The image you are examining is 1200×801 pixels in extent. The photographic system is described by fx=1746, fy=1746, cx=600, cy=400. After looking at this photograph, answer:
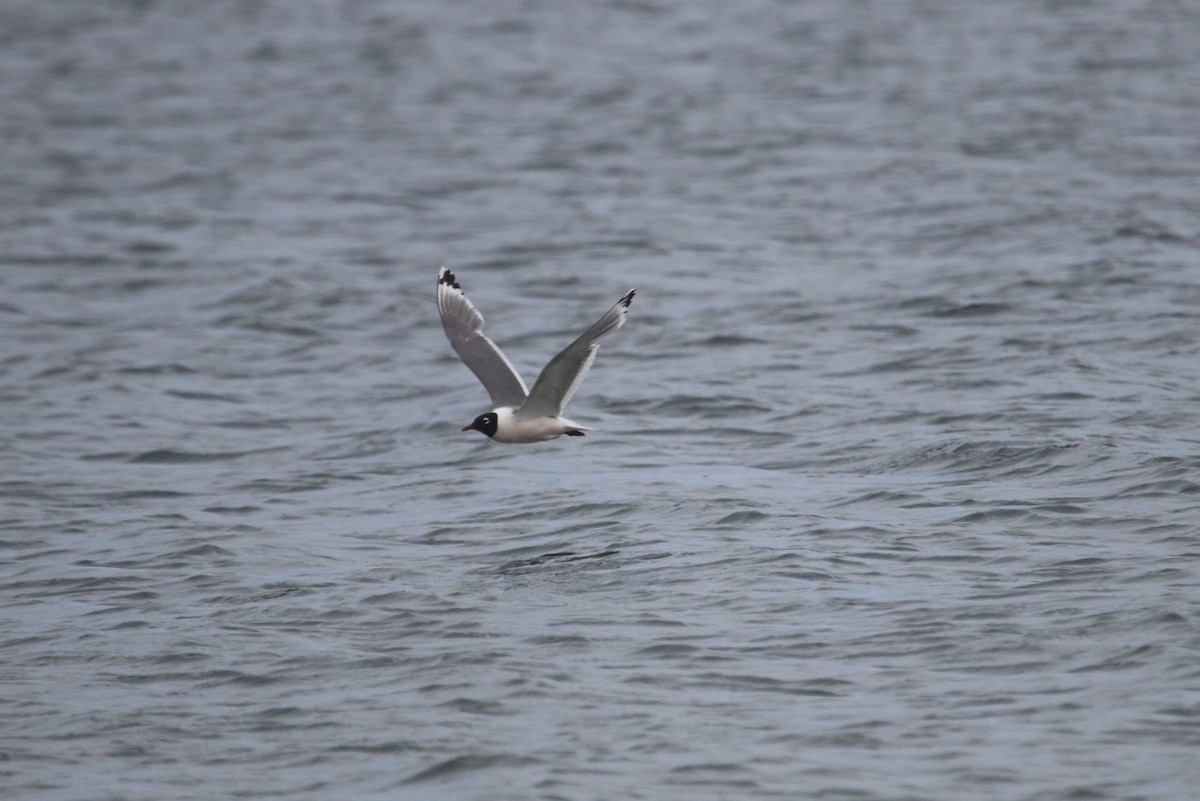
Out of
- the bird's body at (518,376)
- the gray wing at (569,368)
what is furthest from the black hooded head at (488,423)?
the gray wing at (569,368)

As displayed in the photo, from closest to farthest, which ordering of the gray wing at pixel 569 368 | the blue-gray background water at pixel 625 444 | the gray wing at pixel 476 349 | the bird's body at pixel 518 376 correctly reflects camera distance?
the blue-gray background water at pixel 625 444 → the gray wing at pixel 569 368 → the bird's body at pixel 518 376 → the gray wing at pixel 476 349

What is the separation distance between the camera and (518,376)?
1108cm

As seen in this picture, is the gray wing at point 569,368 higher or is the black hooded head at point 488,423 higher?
the gray wing at point 569,368

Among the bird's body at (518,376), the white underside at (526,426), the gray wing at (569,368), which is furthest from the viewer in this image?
the white underside at (526,426)

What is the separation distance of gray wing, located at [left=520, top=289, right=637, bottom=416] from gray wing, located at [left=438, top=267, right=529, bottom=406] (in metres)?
0.30

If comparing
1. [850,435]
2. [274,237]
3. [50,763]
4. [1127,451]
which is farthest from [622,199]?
[50,763]

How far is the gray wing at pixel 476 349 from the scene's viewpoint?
36.7 ft

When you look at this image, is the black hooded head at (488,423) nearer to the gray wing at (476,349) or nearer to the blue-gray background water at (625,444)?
the gray wing at (476,349)

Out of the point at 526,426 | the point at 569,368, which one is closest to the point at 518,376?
the point at 526,426

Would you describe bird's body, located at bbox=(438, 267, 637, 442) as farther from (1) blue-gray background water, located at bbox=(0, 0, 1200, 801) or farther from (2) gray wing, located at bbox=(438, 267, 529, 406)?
(1) blue-gray background water, located at bbox=(0, 0, 1200, 801)

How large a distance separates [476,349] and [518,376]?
0.47m

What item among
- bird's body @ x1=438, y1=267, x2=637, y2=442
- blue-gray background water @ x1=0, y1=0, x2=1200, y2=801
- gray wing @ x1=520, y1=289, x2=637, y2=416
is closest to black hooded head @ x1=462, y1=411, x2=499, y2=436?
bird's body @ x1=438, y1=267, x2=637, y2=442

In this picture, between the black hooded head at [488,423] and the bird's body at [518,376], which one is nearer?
the bird's body at [518,376]

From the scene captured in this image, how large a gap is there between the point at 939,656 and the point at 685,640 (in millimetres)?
1255
